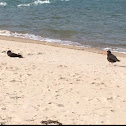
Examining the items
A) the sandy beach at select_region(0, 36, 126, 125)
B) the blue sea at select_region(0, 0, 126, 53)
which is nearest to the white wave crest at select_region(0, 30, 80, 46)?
the blue sea at select_region(0, 0, 126, 53)

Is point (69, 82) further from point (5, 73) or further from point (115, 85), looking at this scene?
point (5, 73)

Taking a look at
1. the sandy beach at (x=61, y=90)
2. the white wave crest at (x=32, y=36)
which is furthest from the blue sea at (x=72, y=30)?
the sandy beach at (x=61, y=90)

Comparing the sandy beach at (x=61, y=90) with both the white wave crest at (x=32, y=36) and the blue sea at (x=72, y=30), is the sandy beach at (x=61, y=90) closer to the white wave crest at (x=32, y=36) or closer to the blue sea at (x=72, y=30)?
the white wave crest at (x=32, y=36)

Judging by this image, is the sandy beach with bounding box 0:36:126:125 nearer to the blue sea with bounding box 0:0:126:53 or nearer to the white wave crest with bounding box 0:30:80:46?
the white wave crest with bounding box 0:30:80:46

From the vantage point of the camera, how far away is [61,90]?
26.9ft

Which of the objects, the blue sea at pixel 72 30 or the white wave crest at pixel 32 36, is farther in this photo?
the blue sea at pixel 72 30

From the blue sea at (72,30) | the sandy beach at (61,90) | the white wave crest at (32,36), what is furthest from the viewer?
the blue sea at (72,30)

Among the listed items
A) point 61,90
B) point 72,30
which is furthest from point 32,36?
point 61,90

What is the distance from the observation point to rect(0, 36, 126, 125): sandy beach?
640 cm

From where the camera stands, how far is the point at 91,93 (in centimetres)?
815

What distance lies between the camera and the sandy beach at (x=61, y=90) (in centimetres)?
640

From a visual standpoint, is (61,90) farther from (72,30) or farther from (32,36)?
(72,30)

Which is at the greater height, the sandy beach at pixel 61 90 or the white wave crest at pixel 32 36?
the white wave crest at pixel 32 36

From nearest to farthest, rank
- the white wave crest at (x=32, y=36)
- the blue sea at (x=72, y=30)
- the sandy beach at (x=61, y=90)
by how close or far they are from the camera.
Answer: the sandy beach at (x=61, y=90) < the white wave crest at (x=32, y=36) < the blue sea at (x=72, y=30)
